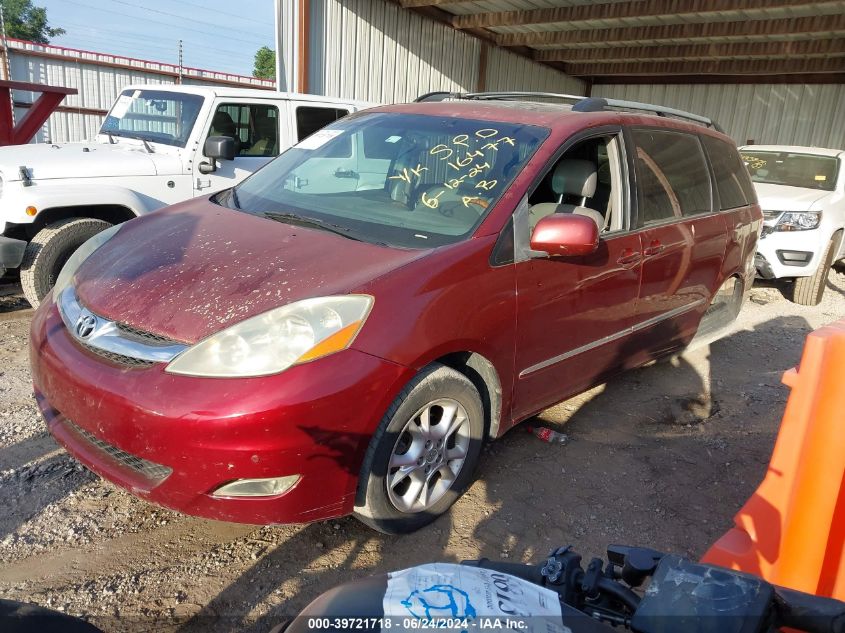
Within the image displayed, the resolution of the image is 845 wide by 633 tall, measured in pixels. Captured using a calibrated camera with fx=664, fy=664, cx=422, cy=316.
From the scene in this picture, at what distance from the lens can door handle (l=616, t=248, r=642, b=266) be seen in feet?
11.5

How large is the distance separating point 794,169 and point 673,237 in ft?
18.5

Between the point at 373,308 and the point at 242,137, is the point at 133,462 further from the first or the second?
the point at 242,137

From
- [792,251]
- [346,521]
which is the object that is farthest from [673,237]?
[792,251]

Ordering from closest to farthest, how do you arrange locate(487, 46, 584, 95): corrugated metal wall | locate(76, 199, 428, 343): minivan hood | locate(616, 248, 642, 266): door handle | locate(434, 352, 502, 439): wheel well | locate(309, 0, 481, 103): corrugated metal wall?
locate(76, 199, 428, 343): minivan hood → locate(434, 352, 502, 439): wheel well → locate(616, 248, 642, 266): door handle → locate(309, 0, 481, 103): corrugated metal wall → locate(487, 46, 584, 95): corrugated metal wall

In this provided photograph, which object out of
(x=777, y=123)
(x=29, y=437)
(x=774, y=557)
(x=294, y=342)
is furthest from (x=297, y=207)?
(x=777, y=123)

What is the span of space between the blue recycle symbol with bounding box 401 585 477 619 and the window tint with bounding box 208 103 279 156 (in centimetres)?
538

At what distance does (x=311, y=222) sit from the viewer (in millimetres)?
3094

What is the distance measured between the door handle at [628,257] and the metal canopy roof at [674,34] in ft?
24.0

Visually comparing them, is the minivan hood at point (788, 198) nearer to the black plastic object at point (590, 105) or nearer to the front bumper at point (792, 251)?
the front bumper at point (792, 251)

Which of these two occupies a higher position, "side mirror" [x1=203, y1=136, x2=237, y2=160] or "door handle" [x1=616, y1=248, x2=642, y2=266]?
"side mirror" [x1=203, y1=136, x2=237, y2=160]

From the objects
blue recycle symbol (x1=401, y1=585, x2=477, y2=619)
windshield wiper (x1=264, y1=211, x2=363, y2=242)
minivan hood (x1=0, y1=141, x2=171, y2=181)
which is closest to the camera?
blue recycle symbol (x1=401, y1=585, x2=477, y2=619)

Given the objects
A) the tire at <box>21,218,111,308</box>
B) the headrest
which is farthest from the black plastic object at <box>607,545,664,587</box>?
the tire at <box>21,218,111,308</box>

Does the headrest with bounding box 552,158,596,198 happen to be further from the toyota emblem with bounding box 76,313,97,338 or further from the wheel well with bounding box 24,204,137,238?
the wheel well with bounding box 24,204,137,238

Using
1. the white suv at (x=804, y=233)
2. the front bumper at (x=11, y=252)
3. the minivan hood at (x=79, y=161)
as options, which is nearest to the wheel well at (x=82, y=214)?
the minivan hood at (x=79, y=161)
